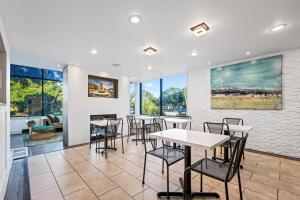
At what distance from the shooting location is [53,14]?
1.88m

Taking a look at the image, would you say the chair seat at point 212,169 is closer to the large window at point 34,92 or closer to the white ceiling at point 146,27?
the white ceiling at point 146,27

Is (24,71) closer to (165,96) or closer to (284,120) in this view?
(165,96)

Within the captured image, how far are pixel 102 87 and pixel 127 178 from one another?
3518 millimetres

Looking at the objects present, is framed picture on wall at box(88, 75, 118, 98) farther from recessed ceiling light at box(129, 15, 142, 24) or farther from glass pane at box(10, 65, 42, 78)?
glass pane at box(10, 65, 42, 78)

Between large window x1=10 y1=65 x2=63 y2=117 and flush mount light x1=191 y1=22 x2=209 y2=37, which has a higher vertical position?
flush mount light x1=191 y1=22 x2=209 y2=37

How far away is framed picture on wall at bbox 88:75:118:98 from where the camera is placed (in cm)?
482

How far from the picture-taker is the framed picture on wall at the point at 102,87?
482 centimetres

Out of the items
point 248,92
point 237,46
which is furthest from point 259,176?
point 237,46

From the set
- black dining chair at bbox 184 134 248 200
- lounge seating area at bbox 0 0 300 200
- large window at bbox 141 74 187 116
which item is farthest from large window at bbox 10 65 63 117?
black dining chair at bbox 184 134 248 200

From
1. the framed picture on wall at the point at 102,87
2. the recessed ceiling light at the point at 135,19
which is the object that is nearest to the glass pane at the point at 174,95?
the framed picture on wall at the point at 102,87

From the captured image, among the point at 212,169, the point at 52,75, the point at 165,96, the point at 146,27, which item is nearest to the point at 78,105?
the point at 146,27

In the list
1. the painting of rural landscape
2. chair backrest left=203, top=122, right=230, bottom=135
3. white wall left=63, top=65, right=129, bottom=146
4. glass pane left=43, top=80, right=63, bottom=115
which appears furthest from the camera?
glass pane left=43, top=80, right=63, bottom=115

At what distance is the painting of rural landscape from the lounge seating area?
23 millimetres

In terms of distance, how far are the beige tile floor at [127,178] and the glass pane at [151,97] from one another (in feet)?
12.3
